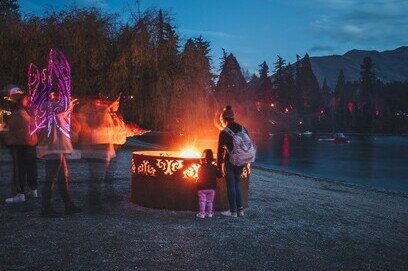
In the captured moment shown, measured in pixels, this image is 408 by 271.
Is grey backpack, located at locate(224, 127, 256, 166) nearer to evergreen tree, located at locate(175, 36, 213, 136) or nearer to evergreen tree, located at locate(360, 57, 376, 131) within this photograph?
evergreen tree, located at locate(175, 36, 213, 136)

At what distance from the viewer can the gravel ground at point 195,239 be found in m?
5.78

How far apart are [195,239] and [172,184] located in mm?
2353

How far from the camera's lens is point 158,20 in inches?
699

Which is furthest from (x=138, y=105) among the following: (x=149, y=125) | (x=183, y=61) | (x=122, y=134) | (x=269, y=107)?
(x=269, y=107)

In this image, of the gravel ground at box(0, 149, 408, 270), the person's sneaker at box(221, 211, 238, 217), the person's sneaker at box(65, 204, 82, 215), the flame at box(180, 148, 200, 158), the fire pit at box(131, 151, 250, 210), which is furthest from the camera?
the flame at box(180, 148, 200, 158)

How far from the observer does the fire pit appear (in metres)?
9.12

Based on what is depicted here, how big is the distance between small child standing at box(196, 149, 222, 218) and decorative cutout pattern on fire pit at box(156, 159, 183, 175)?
0.66 metres

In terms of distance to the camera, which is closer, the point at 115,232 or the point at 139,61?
the point at 115,232

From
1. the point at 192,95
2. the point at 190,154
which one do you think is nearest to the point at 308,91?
the point at 192,95

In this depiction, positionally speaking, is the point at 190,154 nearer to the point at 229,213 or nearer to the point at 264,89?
the point at 229,213

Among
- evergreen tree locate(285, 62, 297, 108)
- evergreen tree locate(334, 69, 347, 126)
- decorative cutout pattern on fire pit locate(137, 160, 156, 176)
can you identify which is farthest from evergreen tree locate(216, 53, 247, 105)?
decorative cutout pattern on fire pit locate(137, 160, 156, 176)

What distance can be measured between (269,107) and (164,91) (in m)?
129

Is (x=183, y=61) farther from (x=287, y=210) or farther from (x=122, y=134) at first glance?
(x=287, y=210)

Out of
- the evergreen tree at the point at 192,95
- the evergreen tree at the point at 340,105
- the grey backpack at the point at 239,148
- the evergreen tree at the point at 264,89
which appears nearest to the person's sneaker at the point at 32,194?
Answer: the grey backpack at the point at 239,148
